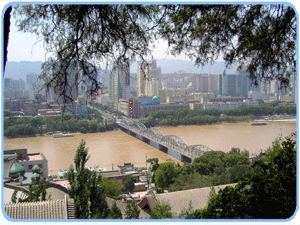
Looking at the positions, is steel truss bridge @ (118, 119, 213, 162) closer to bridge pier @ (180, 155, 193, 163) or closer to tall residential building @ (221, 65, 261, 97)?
bridge pier @ (180, 155, 193, 163)

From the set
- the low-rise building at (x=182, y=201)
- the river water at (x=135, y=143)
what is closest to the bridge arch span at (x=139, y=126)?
the river water at (x=135, y=143)

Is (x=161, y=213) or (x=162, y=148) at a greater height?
(x=161, y=213)

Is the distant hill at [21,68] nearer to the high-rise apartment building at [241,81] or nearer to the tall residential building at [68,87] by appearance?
the tall residential building at [68,87]

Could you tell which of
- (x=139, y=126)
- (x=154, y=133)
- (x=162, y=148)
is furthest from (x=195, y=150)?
(x=139, y=126)

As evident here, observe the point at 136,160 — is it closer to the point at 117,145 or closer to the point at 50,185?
the point at 117,145

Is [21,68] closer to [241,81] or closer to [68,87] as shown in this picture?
[68,87]

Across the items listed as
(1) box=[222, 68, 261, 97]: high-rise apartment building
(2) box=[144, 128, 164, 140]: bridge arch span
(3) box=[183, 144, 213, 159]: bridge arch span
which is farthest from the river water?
(1) box=[222, 68, 261, 97]: high-rise apartment building
